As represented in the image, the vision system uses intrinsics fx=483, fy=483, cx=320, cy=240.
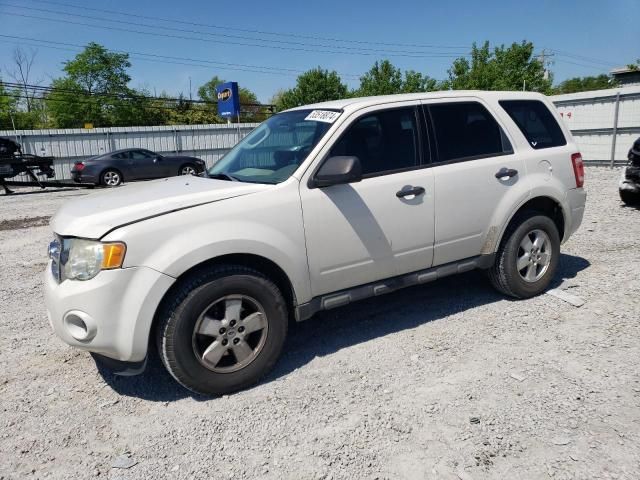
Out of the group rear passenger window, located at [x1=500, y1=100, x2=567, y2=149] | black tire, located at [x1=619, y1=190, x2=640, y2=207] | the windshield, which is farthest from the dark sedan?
rear passenger window, located at [x1=500, y1=100, x2=567, y2=149]

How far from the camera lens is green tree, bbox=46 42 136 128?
61.8 metres

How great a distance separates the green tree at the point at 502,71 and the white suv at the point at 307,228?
37363mm

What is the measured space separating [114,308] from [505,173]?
325 centimetres

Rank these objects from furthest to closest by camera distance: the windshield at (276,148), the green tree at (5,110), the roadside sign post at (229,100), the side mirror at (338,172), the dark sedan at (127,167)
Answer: the green tree at (5,110) < the roadside sign post at (229,100) < the dark sedan at (127,167) < the windshield at (276,148) < the side mirror at (338,172)

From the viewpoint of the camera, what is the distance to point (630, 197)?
843 centimetres

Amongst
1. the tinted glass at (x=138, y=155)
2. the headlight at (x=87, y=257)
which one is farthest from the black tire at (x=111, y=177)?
the headlight at (x=87, y=257)

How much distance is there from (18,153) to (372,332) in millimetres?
16897

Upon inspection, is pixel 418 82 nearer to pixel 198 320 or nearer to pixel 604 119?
pixel 604 119

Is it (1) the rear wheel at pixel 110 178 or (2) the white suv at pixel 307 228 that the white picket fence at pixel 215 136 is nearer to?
→ (1) the rear wheel at pixel 110 178

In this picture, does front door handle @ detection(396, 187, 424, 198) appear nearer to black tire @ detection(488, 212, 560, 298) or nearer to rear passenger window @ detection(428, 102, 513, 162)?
rear passenger window @ detection(428, 102, 513, 162)

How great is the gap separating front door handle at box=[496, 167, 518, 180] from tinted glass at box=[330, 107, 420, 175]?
Answer: 2.65 ft

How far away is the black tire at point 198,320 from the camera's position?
116 inches

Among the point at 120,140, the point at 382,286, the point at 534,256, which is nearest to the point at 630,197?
the point at 534,256

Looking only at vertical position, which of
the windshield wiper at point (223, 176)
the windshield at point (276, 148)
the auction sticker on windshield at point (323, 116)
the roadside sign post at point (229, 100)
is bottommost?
the windshield wiper at point (223, 176)
